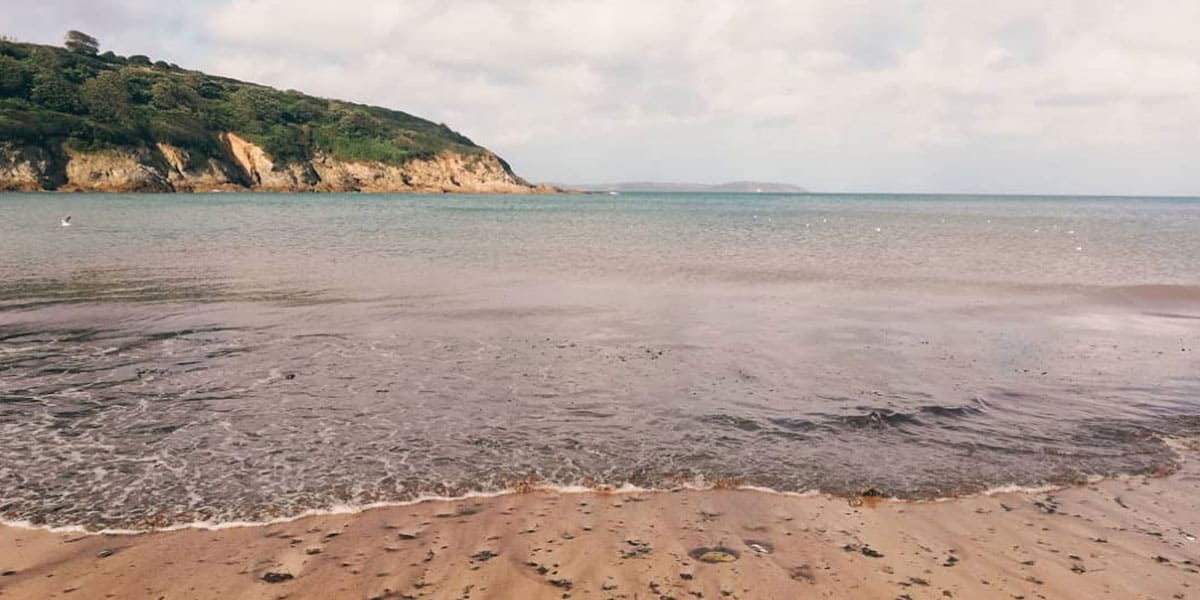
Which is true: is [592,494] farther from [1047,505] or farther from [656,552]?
[1047,505]

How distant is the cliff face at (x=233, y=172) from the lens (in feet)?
284

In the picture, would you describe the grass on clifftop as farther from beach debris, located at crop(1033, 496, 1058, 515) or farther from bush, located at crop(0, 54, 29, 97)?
beach debris, located at crop(1033, 496, 1058, 515)

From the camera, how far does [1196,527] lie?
646cm

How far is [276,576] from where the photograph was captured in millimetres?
5273

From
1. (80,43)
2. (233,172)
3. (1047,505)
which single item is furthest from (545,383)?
(80,43)

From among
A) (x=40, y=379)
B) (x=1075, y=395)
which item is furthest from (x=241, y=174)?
(x=1075, y=395)

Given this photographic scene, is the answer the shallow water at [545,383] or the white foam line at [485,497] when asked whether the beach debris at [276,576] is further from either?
the shallow water at [545,383]

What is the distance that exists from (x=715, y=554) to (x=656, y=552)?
462 millimetres

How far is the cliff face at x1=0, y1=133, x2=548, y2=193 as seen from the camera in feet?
284

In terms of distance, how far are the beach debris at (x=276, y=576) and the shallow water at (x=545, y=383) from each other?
124cm

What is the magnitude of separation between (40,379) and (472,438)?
6.80 m

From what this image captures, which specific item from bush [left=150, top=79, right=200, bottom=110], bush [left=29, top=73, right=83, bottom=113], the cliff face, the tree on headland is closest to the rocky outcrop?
the cliff face

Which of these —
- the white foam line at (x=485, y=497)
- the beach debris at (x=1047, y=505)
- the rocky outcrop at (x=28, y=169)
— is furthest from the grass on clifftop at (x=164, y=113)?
the beach debris at (x=1047, y=505)

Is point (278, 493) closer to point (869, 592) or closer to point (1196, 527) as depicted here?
point (869, 592)
